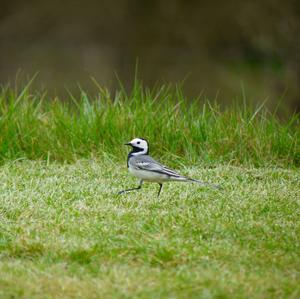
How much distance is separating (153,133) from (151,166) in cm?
197

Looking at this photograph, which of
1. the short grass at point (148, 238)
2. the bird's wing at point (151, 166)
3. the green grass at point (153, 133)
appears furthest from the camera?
the green grass at point (153, 133)

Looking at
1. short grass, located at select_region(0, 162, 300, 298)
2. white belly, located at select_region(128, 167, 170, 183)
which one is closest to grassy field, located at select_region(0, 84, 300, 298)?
short grass, located at select_region(0, 162, 300, 298)

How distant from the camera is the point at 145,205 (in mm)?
5227

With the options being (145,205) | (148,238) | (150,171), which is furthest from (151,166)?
(148,238)

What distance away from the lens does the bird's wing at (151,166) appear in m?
5.25

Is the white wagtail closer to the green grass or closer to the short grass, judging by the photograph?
Result: the short grass

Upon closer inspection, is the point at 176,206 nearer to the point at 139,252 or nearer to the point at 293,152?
the point at 139,252

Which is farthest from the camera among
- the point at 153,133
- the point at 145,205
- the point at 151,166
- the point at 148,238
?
the point at 153,133

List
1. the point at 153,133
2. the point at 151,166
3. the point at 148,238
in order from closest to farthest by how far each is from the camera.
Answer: the point at 148,238 → the point at 151,166 → the point at 153,133

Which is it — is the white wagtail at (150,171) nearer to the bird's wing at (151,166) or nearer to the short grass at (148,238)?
the bird's wing at (151,166)

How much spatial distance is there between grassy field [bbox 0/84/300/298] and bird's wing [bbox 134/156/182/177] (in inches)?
8.9

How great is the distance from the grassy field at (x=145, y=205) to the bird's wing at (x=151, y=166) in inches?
8.9

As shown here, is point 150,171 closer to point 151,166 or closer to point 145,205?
point 151,166

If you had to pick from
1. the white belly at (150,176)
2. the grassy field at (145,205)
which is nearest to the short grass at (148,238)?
the grassy field at (145,205)
